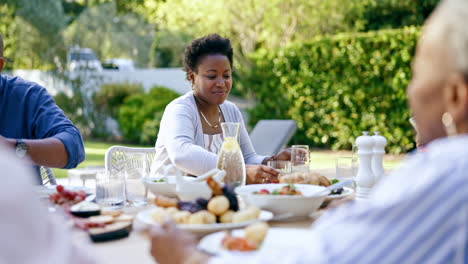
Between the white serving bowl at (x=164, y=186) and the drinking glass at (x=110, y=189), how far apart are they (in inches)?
6.9

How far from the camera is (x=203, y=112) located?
374 centimetres

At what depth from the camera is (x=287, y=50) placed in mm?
11516

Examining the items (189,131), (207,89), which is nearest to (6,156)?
(189,131)

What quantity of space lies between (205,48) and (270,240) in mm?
2341

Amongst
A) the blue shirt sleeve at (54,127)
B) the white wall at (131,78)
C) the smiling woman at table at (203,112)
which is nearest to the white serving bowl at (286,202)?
the smiling woman at table at (203,112)

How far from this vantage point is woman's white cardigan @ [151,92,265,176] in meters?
2.99

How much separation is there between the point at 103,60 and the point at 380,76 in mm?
10036

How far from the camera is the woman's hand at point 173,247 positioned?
1.47 meters

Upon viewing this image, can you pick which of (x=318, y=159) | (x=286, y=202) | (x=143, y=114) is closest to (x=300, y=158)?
(x=286, y=202)

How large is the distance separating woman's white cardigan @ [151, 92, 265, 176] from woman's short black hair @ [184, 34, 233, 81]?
0.24m

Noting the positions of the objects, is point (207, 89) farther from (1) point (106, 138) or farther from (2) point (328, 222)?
(1) point (106, 138)

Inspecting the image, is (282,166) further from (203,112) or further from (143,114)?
(143,114)

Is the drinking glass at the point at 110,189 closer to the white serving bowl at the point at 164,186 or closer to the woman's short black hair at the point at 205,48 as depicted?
the white serving bowl at the point at 164,186

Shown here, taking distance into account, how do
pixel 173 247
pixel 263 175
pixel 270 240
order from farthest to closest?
Result: pixel 263 175 < pixel 270 240 < pixel 173 247
